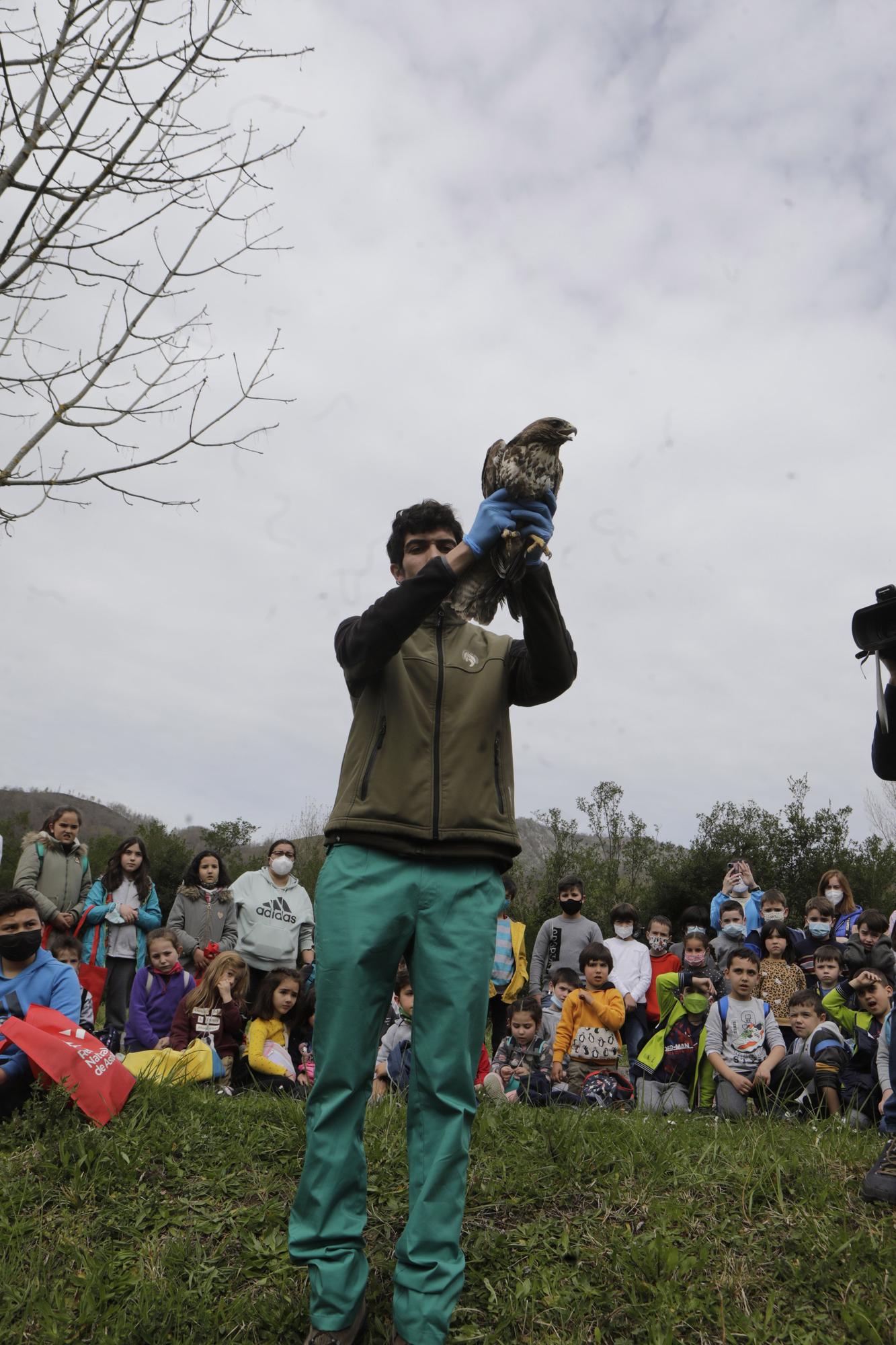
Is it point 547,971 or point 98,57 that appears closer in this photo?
point 98,57

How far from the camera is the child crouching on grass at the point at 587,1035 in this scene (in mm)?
7062

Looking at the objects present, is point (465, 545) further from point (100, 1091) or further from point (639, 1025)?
point (639, 1025)

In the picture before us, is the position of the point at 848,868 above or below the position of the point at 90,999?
above

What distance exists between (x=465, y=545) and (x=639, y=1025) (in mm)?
6646

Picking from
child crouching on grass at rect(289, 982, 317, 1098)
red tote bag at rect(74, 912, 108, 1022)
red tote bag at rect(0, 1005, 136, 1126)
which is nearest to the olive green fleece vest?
red tote bag at rect(0, 1005, 136, 1126)

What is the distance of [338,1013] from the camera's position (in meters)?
2.76

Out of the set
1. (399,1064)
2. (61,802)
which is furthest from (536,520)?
(61,802)

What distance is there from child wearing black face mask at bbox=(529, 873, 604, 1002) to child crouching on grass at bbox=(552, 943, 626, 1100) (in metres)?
1.16

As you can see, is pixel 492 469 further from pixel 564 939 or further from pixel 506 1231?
pixel 564 939

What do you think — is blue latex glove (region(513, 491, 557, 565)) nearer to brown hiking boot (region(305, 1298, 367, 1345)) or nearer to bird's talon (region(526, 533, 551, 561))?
bird's talon (region(526, 533, 551, 561))

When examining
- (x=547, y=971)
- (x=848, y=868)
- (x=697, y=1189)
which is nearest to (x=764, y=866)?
(x=848, y=868)

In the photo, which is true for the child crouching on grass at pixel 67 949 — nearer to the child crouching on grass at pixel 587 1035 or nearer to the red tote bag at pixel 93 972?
the red tote bag at pixel 93 972

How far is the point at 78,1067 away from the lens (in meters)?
4.72

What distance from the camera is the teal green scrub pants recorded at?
8.66 ft
